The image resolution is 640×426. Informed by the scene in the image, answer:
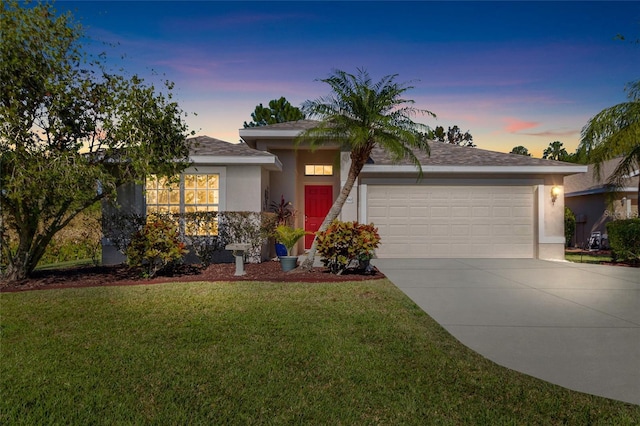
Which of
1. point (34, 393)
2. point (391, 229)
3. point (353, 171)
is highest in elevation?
point (353, 171)

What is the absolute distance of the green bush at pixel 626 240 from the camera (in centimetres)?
1183

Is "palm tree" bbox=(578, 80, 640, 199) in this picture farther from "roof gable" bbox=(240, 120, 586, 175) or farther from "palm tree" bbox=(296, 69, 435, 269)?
"palm tree" bbox=(296, 69, 435, 269)

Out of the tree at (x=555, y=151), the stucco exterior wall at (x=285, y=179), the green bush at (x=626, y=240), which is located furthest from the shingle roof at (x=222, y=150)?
the tree at (x=555, y=151)

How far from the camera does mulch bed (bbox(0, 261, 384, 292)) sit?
27.9ft

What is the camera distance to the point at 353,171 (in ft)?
33.3

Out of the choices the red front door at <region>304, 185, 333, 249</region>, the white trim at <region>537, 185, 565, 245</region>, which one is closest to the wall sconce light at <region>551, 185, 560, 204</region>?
the white trim at <region>537, 185, 565, 245</region>

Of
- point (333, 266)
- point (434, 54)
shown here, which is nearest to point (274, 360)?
point (333, 266)

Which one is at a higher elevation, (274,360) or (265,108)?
(265,108)

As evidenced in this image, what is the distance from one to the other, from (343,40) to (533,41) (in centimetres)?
568

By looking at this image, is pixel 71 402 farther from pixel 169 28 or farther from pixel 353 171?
pixel 169 28

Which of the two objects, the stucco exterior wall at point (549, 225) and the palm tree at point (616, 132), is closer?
the palm tree at point (616, 132)

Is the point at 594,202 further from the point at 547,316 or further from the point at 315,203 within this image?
the point at 547,316

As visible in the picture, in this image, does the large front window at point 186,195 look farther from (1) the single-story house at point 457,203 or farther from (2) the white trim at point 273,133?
(2) the white trim at point 273,133

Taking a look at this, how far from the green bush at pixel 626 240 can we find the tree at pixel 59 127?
11.6 meters
